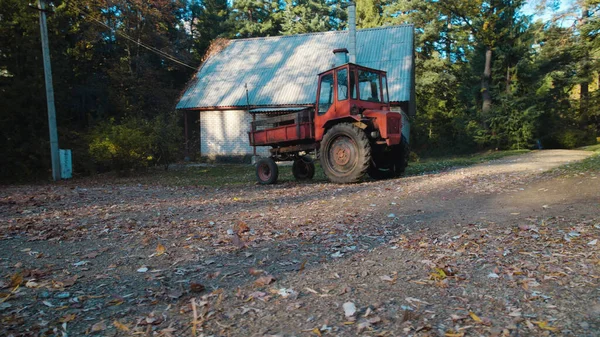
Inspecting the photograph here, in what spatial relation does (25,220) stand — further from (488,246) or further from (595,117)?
(595,117)

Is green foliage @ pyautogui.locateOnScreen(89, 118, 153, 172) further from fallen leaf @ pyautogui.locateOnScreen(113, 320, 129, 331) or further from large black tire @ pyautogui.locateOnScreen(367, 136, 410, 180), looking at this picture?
fallen leaf @ pyautogui.locateOnScreen(113, 320, 129, 331)

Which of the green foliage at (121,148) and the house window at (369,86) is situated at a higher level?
the house window at (369,86)

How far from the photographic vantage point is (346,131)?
29.8ft

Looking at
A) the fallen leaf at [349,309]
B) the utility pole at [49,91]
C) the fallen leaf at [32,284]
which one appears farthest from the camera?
the utility pole at [49,91]

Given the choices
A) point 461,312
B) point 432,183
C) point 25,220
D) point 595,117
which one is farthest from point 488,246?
point 595,117

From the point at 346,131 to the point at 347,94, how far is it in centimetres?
90

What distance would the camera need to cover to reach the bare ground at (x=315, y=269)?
2387 millimetres

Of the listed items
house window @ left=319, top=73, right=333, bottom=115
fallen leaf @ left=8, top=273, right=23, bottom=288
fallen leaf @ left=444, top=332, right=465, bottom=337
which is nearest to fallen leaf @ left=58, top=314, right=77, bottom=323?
fallen leaf @ left=8, top=273, right=23, bottom=288

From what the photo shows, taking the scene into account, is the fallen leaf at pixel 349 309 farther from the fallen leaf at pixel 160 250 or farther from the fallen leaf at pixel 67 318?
the fallen leaf at pixel 160 250

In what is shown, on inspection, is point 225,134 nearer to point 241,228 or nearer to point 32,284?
point 241,228

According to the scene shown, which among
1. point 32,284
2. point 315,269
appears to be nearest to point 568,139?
point 315,269

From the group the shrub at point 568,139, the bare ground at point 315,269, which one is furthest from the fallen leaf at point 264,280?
the shrub at point 568,139

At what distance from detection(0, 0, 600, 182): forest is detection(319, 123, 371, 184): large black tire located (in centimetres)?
865

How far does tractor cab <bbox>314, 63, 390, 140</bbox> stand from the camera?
9.12 metres
